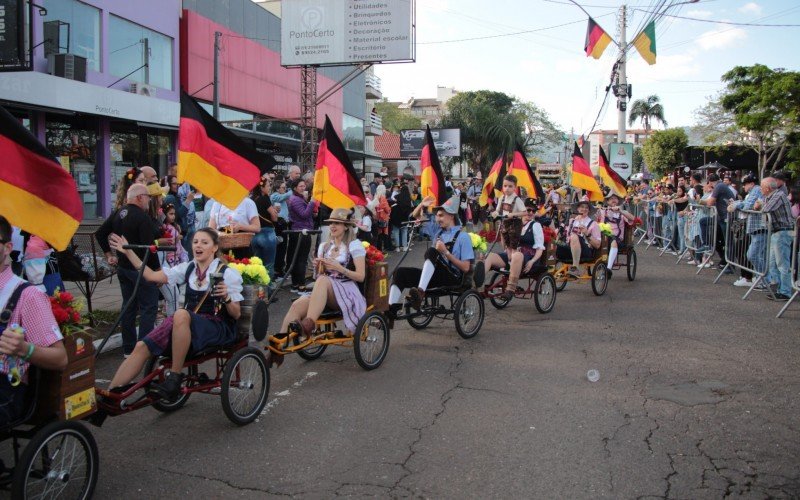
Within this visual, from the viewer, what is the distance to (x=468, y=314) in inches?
323

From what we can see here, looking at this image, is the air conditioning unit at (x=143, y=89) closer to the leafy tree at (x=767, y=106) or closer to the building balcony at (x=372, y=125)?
the leafy tree at (x=767, y=106)

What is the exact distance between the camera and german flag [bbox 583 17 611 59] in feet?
88.0

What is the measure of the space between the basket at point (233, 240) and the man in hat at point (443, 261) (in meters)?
2.05

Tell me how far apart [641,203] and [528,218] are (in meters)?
14.2

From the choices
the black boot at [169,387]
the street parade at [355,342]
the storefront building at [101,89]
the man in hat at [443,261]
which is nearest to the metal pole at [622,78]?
the street parade at [355,342]

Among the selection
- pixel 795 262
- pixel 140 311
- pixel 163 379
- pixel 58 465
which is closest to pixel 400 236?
pixel 795 262

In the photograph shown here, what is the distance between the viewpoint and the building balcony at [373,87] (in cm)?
5477

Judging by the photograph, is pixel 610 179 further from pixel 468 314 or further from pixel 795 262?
pixel 468 314

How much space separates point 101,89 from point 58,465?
16.3 m

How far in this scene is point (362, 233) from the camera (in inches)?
537

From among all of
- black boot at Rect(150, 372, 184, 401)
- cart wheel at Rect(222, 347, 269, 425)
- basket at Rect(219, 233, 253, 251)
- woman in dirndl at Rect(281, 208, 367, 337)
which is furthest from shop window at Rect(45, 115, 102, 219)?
black boot at Rect(150, 372, 184, 401)

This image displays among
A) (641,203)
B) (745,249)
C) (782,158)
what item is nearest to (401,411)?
(745,249)

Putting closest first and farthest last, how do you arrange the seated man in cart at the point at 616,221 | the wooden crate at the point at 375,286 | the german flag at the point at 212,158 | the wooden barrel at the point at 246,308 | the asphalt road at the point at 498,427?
the asphalt road at the point at 498,427 < the wooden barrel at the point at 246,308 < the german flag at the point at 212,158 < the wooden crate at the point at 375,286 < the seated man in cart at the point at 616,221

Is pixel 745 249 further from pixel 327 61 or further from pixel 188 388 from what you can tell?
pixel 327 61
